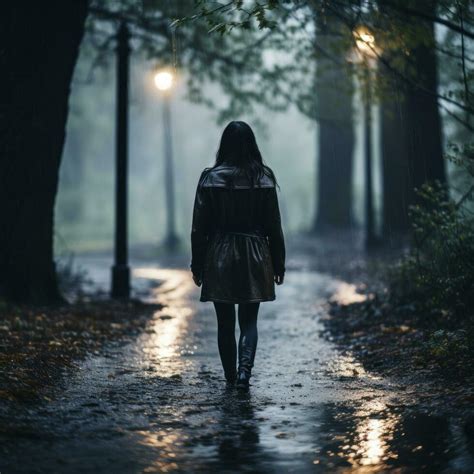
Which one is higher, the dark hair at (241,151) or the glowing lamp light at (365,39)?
the glowing lamp light at (365,39)

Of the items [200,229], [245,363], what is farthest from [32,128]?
[245,363]

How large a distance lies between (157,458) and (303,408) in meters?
1.64

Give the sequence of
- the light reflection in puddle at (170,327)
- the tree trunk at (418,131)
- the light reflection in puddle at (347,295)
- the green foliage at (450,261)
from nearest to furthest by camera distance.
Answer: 1. the green foliage at (450,261)
2. the light reflection in puddle at (170,327)
3. the light reflection in puddle at (347,295)
4. the tree trunk at (418,131)

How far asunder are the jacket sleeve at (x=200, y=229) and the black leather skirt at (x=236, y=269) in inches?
2.2

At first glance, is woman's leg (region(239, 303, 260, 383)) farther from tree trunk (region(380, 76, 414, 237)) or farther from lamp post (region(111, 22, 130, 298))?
tree trunk (region(380, 76, 414, 237))

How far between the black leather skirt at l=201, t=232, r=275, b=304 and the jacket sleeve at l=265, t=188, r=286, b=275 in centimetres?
11

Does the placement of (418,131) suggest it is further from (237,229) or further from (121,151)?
(237,229)

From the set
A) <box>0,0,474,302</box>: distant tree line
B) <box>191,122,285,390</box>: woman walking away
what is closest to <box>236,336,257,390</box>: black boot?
<box>191,122,285,390</box>: woman walking away

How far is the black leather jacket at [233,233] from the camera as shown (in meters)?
6.71

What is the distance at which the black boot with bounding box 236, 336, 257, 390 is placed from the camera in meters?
6.76

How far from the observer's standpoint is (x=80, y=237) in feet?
149

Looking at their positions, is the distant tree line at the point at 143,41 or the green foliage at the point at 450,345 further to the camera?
the distant tree line at the point at 143,41

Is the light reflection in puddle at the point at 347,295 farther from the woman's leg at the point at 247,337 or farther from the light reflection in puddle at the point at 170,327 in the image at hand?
the woman's leg at the point at 247,337

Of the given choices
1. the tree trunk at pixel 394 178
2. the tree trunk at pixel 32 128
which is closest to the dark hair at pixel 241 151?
the tree trunk at pixel 32 128
